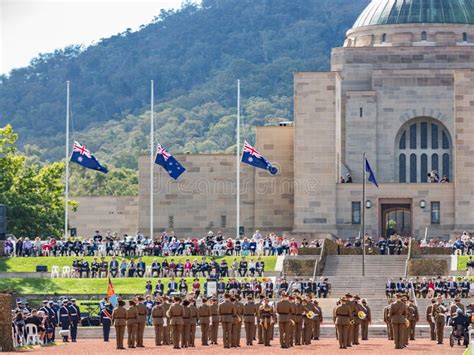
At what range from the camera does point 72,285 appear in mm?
78000

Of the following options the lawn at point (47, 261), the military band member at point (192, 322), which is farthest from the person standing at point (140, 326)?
the lawn at point (47, 261)

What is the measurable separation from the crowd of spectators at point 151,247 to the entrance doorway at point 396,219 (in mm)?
9161

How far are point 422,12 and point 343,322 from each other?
5041 centimetres

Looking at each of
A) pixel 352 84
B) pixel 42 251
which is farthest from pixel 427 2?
pixel 42 251

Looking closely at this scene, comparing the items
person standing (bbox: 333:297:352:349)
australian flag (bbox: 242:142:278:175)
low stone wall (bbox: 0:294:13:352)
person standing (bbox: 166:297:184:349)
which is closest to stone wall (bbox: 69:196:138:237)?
australian flag (bbox: 242:142:278:175)

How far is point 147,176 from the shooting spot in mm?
98062

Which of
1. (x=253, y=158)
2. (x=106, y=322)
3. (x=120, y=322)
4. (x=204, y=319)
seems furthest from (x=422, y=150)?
(x=120, y=322)

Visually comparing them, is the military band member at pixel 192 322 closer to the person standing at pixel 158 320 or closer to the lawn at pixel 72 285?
the person standing at pixel 158 320

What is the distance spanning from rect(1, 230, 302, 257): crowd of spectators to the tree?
10.6 metres

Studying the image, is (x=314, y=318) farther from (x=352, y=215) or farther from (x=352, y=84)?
(x=352, y=84)

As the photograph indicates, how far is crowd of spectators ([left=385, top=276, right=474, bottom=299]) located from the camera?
239ft

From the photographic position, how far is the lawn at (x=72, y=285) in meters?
76.2

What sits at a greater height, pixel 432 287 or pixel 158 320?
pixel 432 287

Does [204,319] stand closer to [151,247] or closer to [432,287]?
[432,287]
